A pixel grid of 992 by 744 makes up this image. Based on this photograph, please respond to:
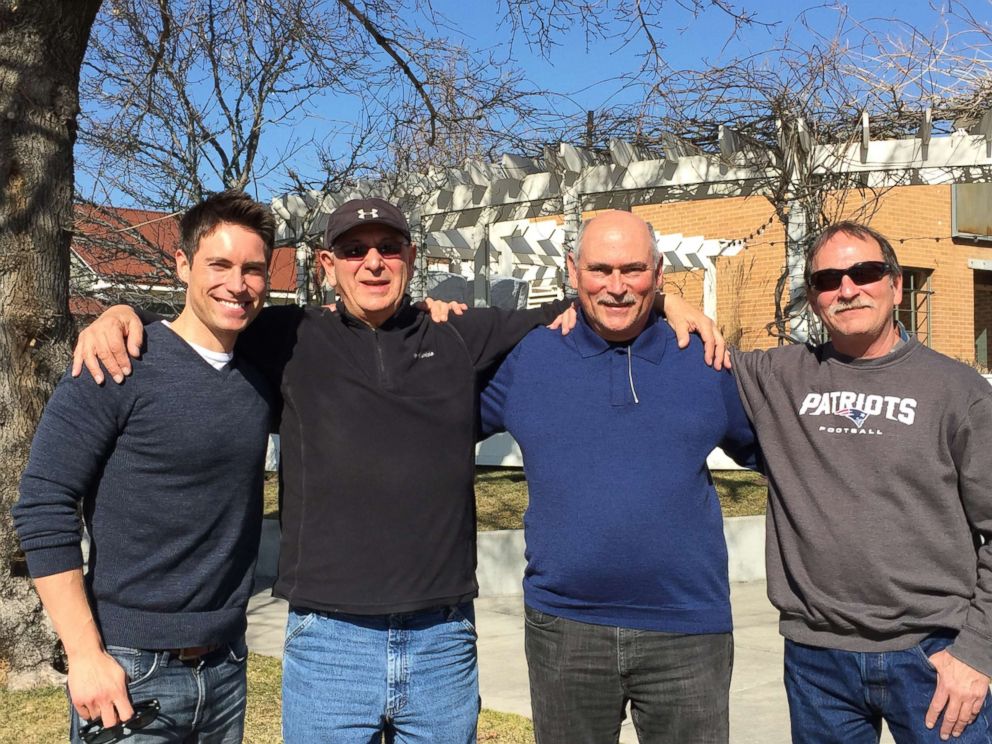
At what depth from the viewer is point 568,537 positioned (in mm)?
2908

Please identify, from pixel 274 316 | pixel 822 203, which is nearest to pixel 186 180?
pixel 822 203

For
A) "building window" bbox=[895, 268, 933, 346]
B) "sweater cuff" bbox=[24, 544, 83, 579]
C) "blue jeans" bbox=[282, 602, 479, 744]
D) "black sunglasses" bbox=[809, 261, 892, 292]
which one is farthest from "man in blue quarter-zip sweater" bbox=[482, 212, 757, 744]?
"building window" bbox=[895, 268, 933, 346]

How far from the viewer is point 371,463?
282 cm

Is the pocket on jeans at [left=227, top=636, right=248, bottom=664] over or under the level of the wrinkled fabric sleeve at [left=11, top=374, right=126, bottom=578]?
under

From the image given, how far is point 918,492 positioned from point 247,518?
176 centimetres

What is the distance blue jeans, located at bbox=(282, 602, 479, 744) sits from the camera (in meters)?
2.82

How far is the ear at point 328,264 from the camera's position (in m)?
3.08

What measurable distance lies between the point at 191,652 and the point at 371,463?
657mm

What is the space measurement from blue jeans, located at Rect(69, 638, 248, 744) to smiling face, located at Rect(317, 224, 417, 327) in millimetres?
978

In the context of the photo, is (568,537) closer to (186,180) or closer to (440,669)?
(440,669)

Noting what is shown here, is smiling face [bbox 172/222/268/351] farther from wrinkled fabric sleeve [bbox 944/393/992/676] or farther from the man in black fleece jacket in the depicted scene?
wrinkled fabric sleeve [bbox 944/393/992/676]

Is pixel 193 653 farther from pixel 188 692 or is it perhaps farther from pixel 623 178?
pixel 623 178

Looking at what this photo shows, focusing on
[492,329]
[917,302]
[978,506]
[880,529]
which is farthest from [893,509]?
[917,302]

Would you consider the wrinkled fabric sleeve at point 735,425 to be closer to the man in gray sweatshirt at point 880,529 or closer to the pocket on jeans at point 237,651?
the man in gray sweatshirt at point 880,529
